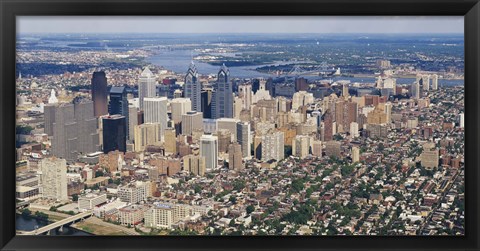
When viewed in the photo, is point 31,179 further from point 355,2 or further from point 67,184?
point 355,2

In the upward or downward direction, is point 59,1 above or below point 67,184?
above

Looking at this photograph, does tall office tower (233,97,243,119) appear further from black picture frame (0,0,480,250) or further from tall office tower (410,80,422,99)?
tall office tower (410,80,422,99)

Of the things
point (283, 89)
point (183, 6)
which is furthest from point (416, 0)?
point (183, 6)

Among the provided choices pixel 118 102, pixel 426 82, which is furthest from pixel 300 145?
pixel 118 102

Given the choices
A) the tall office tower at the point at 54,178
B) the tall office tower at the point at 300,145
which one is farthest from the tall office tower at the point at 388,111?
the tall office tower at the point at 54,178

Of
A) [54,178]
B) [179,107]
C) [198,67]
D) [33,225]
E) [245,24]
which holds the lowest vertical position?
[33,225]

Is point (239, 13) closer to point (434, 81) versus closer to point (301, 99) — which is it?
point (301, 99)

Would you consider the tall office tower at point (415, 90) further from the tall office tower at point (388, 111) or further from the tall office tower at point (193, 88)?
the tall office tower at point (193, 88)
